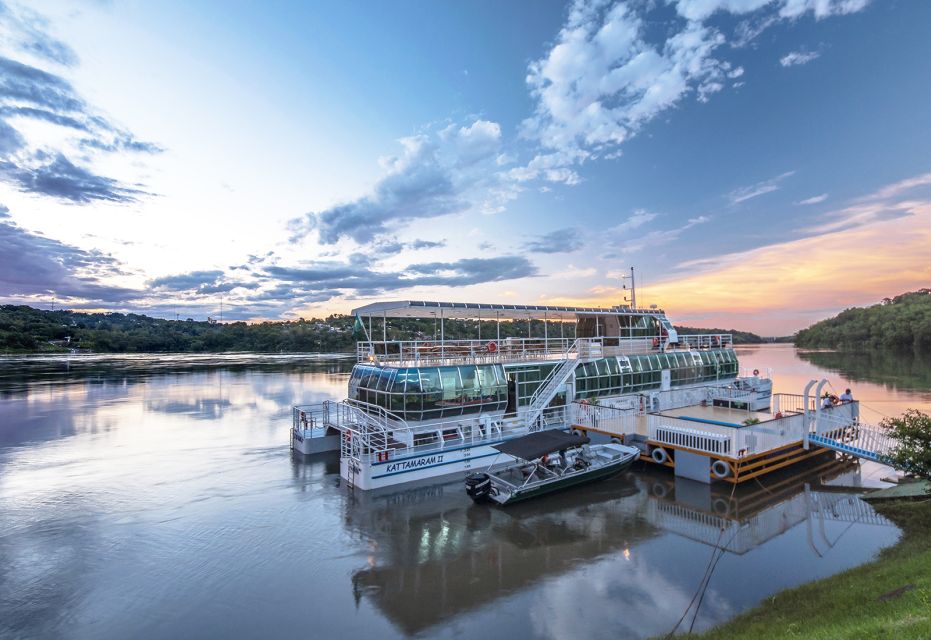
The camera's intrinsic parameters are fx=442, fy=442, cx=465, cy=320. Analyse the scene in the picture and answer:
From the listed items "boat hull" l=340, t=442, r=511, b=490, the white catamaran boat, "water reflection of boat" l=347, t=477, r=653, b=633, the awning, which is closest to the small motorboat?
the awning

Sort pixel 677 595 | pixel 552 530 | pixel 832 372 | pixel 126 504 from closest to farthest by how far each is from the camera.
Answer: pixel 677 595 → pixel 552 530 → pixel 126 504 → pixel 832 372

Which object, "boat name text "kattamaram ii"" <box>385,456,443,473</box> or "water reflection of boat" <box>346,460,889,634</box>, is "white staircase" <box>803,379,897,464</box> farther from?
"boat name text "kattamaram ii"" <box>385,456,443,473</box>

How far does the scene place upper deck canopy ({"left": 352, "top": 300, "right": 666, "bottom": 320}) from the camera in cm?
1928

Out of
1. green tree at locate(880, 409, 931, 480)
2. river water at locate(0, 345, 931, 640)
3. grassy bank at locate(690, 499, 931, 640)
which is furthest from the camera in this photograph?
green tree at locate(880, 409, 931, 480)

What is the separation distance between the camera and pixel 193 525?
13.6 m

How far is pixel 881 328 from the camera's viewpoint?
94375 mm

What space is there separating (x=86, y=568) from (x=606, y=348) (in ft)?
74.0

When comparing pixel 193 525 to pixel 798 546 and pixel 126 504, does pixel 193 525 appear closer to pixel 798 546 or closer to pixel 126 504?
pixel 126 504

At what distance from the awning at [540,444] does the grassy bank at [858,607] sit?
7.13m

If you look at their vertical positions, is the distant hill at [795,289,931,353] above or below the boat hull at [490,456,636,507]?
above

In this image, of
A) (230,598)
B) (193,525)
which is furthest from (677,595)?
(193,525)

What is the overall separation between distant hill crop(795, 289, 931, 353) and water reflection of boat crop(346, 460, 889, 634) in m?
97.4

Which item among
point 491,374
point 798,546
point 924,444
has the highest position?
point 491,374

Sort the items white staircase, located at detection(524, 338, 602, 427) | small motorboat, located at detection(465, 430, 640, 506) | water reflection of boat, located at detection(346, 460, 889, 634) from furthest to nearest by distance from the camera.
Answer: white staircase, located at detection(524, 338, 602, 427) → small motorboat, located at detection(465, 430, 640, 506) → water reflection of boat, located at detection(346, 460, 889, 634)
